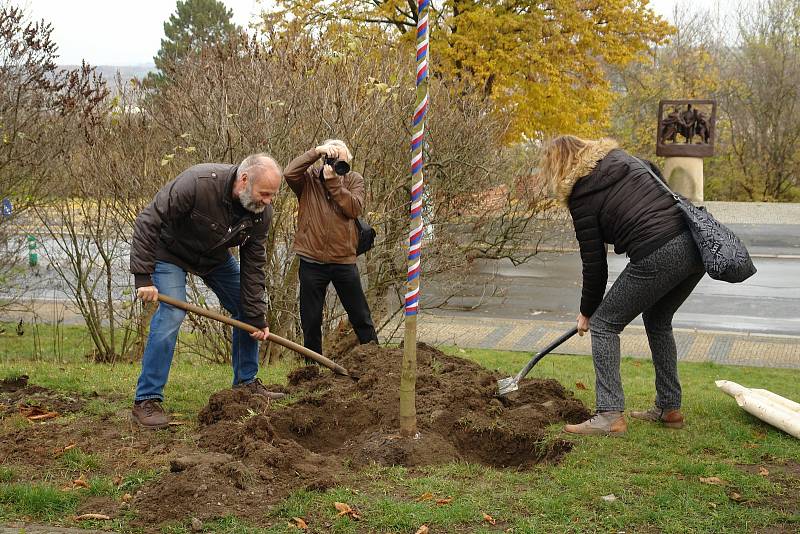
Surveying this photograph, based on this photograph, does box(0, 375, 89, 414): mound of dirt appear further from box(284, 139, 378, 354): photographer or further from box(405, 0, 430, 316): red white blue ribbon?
box(405, 0, 430, 316): red white blue ribbon

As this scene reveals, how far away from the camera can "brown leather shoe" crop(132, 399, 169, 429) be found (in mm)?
5672

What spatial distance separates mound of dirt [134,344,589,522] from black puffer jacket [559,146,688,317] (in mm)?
1208

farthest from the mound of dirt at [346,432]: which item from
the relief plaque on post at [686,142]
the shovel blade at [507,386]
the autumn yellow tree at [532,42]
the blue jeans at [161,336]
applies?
the relief plaque on post at [686,142]

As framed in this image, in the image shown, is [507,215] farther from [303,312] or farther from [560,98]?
[560,98]

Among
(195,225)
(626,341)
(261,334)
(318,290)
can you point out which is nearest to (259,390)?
(261,334)

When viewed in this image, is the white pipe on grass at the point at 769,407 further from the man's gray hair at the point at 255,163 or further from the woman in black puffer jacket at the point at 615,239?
the man's gray hair at the point at 255,163

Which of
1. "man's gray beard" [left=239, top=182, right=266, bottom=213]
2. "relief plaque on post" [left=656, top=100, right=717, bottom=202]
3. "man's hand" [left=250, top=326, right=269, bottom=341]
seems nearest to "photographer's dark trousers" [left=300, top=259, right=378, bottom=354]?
"man's hand" [left=250, top=326, right=269, bottom=341]

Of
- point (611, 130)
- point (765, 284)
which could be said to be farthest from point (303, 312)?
point (611, 130)

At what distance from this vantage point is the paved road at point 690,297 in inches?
486

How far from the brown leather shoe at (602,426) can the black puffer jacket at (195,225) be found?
7.98 feet

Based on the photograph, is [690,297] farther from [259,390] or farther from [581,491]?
[581,491]

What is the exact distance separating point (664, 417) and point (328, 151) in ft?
9.74

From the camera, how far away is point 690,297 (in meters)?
14.4

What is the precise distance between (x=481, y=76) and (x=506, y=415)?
617 inches
